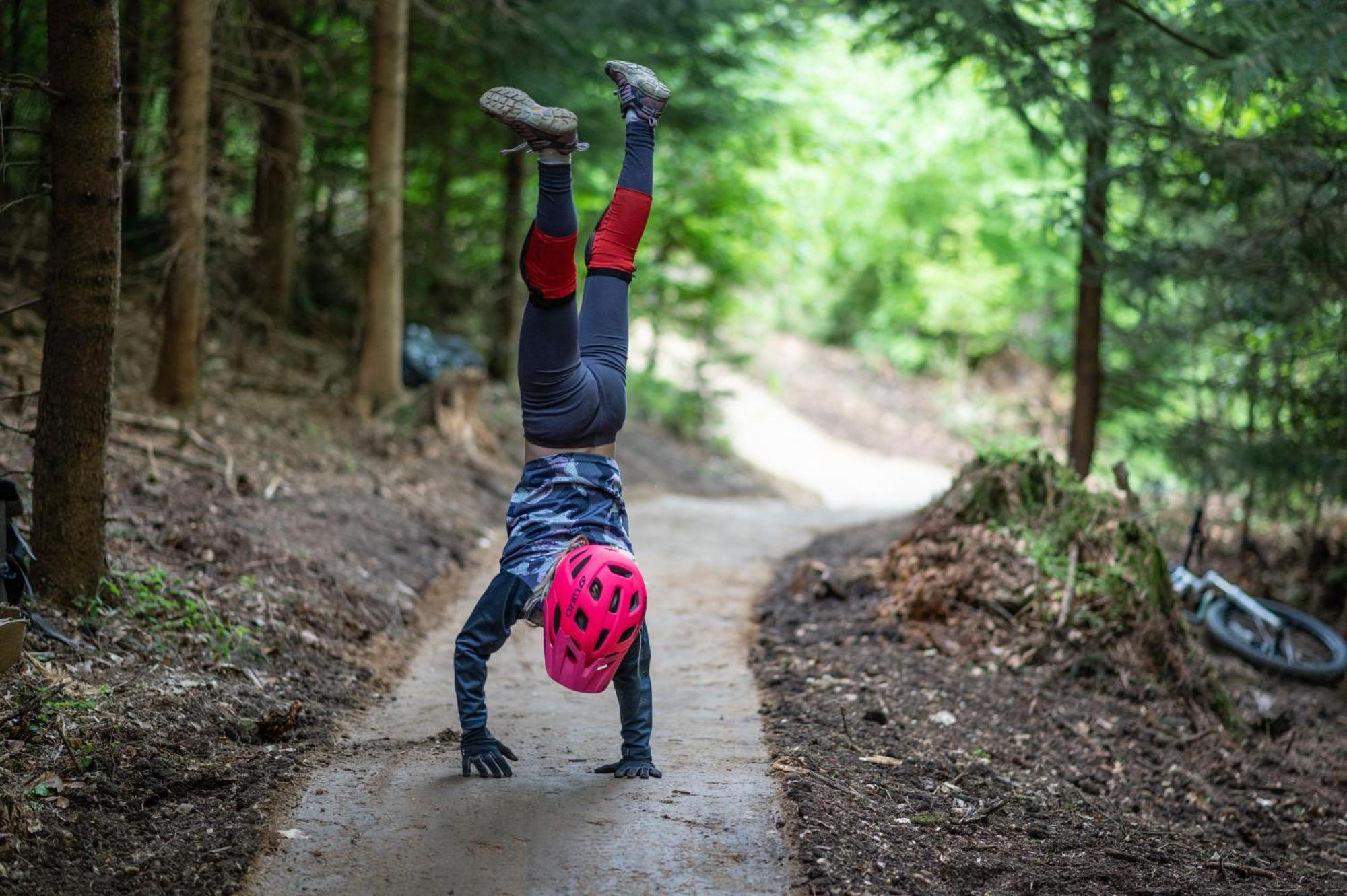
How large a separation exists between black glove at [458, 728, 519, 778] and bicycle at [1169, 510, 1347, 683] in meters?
7.40

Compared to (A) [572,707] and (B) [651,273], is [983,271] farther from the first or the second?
(A) [572,707]

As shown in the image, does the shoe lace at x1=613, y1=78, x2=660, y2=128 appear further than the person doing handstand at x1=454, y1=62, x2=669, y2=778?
Yes

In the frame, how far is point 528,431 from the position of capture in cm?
496

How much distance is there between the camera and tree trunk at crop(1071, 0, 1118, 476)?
966 cm

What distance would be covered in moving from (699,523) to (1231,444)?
562 centimetres

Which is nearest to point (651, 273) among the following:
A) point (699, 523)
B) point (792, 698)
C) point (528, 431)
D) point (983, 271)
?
point (699, 523)

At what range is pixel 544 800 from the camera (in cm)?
475

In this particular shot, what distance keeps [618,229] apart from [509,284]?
13.1 m

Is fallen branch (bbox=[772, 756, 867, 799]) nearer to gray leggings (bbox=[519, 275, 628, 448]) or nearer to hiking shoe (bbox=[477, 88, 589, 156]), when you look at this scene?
gray leggings (bbox=[519, 275, 628, 448])

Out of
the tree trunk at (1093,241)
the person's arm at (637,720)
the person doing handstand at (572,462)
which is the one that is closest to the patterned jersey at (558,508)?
the person doing handstand at (572,462)

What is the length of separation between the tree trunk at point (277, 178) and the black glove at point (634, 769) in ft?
31.2

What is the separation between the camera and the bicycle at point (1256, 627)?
1059 centimetres

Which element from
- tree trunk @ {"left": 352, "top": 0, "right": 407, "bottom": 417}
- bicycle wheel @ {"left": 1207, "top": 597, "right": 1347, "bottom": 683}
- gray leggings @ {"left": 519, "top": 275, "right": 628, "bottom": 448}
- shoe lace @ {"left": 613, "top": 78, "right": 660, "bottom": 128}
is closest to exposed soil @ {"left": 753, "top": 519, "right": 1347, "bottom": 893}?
bicycle wheel @ {"left": 1207, "top": 597, "right": 1347, "bottom": 683}

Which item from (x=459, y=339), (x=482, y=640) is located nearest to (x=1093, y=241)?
(x=482, y=640)
